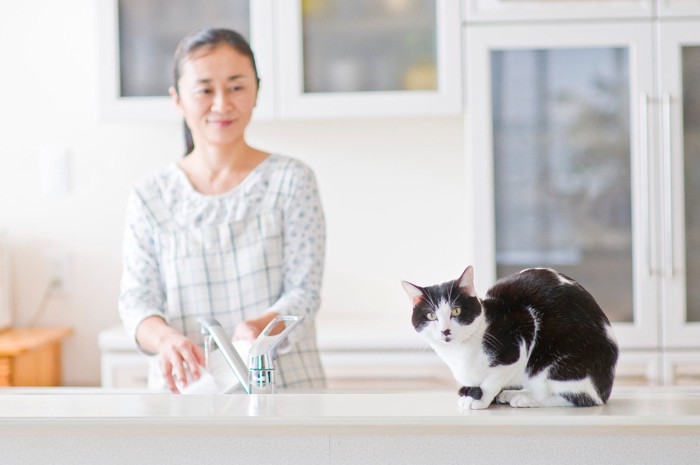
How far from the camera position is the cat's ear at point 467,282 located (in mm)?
1007

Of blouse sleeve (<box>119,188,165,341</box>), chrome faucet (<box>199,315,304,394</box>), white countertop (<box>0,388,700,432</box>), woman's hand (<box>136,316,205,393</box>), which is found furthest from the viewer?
blouse sleeve (<box>119,188,165,341</box>)

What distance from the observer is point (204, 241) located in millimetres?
→ 1731

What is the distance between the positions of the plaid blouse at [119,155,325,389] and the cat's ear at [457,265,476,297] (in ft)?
2.36

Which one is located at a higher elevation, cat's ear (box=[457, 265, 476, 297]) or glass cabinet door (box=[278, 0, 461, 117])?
glass cabinet door (box=[278, 0, 461, 117])

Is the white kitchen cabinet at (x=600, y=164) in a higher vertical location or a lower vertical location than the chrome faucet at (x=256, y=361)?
higher

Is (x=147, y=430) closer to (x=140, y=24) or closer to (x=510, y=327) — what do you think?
(x=510, y=327)

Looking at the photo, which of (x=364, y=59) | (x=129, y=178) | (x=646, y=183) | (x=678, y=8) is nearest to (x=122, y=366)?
(x=129, y=178)

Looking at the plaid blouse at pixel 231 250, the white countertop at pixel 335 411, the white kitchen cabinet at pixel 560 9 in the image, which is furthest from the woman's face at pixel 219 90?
the white kitchen cabinet at pixel 560 9

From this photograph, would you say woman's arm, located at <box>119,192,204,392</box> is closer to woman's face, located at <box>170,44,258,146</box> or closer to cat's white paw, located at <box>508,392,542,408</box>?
woman's face, located at <box>170,44,258,146</box>

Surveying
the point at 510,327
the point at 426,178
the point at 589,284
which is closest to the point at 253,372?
the point at 510,327

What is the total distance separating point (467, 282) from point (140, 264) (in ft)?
2.94

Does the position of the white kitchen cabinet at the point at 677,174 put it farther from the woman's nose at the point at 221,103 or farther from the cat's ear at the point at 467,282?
the cat's ear at the point at 467,282

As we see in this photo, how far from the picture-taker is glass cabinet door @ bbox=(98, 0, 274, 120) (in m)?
2.64

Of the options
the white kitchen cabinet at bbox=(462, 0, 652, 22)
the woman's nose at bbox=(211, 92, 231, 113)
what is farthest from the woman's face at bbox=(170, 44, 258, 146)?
the white kitchen cabinet at bbox=(462, 0, 652, 22)
